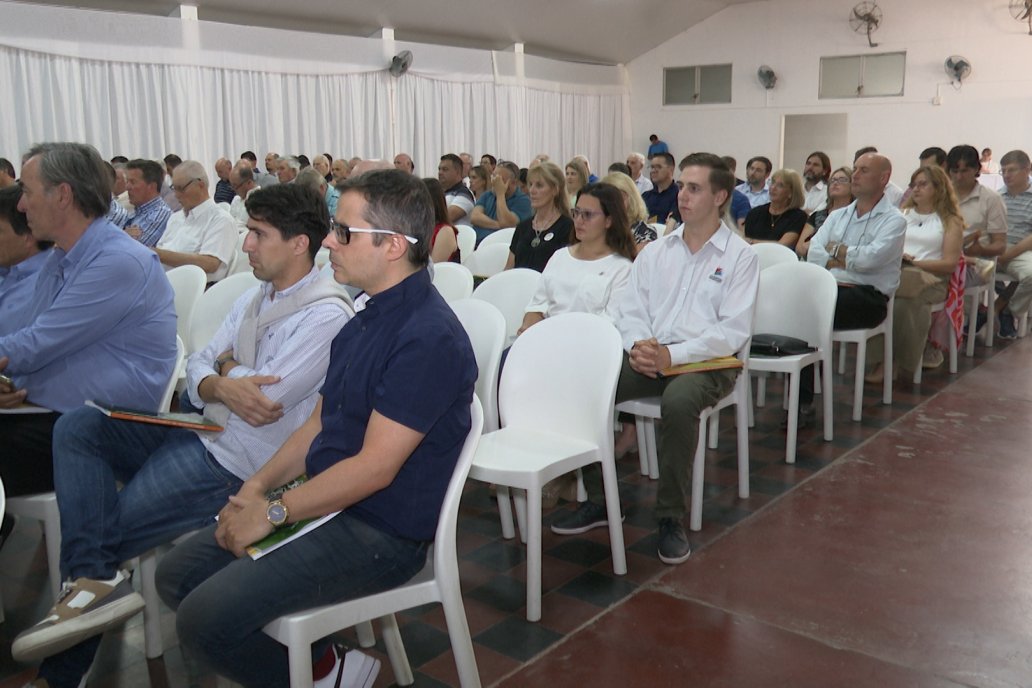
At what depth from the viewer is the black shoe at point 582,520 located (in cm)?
297

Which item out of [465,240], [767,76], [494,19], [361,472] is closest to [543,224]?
[465,240]

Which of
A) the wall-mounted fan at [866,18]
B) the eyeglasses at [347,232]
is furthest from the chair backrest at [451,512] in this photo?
the wall-mounted fan at [866,18]

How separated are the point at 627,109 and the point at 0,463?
15483 mm

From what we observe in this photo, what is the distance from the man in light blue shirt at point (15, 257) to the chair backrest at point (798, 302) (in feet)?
8.59

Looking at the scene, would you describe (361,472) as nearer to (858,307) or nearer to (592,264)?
(592,264)

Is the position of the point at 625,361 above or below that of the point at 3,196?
below

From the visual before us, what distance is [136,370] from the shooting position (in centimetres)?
238

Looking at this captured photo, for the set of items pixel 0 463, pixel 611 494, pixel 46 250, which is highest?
pixel 46 250

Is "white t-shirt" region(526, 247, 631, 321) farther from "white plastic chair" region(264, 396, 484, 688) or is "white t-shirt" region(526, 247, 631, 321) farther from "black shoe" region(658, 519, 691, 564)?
"white plastic chair" region(264, 396, 484, 688)

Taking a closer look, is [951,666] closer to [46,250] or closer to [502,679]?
[502,679]

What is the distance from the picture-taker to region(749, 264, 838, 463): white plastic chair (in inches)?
140

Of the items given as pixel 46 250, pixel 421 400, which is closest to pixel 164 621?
pixel 46 250

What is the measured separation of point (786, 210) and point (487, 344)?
3116mm

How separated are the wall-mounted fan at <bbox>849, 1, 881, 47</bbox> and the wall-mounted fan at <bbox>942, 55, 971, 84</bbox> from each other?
118 cm
